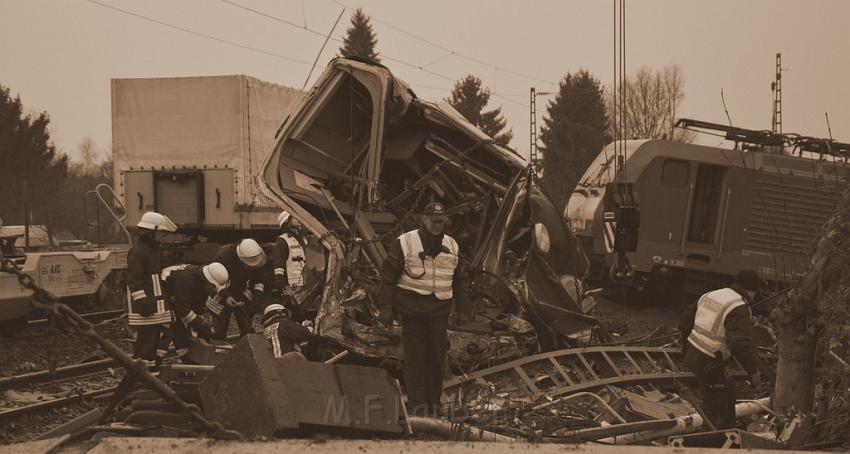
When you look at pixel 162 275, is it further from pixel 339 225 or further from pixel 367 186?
pixel 367 186

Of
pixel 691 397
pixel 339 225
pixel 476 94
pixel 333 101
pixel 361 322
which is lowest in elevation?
pixel 691 397

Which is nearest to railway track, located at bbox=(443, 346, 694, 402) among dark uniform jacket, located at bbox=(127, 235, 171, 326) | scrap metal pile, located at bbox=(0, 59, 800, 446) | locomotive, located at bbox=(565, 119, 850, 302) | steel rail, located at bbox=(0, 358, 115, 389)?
scrap metal pile, located at bbox=(0, 59, 800, 446)

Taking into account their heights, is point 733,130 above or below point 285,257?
above

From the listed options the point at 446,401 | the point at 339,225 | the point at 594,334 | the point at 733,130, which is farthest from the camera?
the point at 733,130

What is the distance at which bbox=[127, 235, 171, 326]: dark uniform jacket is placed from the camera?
21.9ft

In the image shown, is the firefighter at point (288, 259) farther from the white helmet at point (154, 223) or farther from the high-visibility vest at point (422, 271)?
the high-visibility vest at point (422, 271)

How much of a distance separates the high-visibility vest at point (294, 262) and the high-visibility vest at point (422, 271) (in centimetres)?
252

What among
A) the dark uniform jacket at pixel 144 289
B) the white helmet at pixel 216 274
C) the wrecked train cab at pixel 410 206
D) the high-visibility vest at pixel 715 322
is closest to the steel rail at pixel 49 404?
the dark uniform jacket at pixel 144 289

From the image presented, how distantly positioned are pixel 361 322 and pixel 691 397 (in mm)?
2537

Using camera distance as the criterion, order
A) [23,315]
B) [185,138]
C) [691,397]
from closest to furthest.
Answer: [691,397] < [23,315] < [185,138]

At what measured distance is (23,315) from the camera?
1008cm

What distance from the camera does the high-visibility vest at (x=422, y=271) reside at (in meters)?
5.67

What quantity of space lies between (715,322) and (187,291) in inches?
167

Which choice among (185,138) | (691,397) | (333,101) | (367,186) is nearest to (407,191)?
(367,186)
